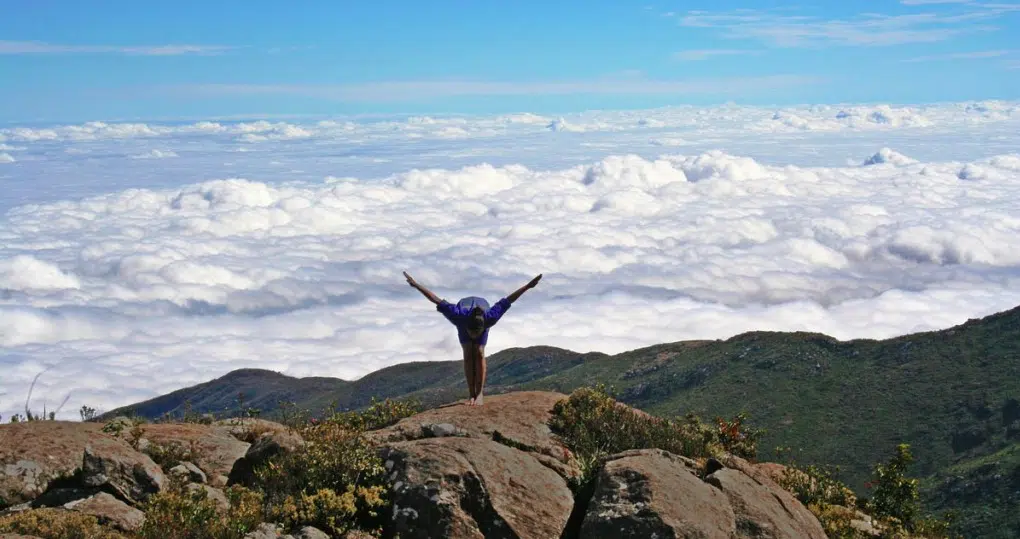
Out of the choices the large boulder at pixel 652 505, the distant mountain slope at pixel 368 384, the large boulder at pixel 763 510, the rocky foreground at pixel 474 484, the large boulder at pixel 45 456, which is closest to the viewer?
the large boulder at pixel 652 505

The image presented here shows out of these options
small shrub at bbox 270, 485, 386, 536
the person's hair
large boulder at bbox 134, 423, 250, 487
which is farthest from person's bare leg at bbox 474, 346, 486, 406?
small shrub at bbox 270, 485, 386, 536

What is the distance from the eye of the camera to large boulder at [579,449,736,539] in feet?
30.4

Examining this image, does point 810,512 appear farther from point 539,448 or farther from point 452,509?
point 452,509

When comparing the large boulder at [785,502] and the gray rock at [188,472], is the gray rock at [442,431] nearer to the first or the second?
the gray rock at [188,472]

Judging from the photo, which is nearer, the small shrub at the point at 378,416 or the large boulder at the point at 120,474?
the large boulder at the point at 120,474

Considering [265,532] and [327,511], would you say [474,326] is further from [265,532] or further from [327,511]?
[265,532]

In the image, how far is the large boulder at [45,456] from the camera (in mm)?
10633

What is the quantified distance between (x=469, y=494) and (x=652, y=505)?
223cm

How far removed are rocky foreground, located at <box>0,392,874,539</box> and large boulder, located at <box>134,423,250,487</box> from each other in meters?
0.03

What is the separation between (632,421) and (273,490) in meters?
5.68

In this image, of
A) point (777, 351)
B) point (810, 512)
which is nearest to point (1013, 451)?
point (777, 351)

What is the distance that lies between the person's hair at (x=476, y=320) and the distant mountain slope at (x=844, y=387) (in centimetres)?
5170

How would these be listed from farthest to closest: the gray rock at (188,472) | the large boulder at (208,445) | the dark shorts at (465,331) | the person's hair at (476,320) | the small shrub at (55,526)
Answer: the dark shorts at (465,331), the person's hair at (476,320), the large boulder at (208,445), the gray rock at (188,472), the small shrub at (55,526)

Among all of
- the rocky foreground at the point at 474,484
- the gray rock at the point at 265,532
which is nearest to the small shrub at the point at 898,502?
the rocky foreground at the point at 474,484
